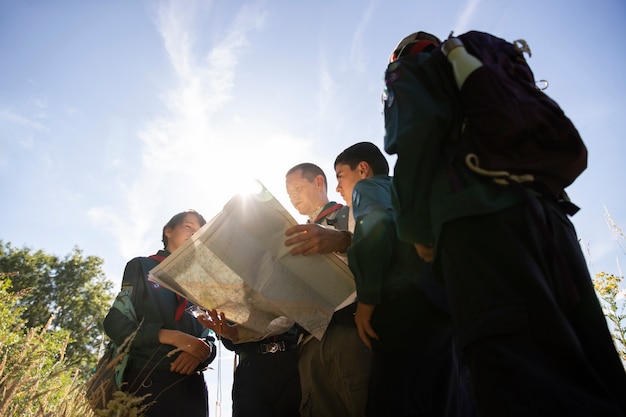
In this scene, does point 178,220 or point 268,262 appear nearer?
point 268,262

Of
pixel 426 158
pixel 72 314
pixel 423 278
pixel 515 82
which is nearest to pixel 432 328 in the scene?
pixel 423 278

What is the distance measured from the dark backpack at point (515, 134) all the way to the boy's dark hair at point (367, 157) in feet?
3.91

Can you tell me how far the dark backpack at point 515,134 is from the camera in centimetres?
120

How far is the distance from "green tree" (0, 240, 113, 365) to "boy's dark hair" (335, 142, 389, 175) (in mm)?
28304

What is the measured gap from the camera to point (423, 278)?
1522 mm

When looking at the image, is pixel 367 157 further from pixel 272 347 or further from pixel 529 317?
pixel 529 317

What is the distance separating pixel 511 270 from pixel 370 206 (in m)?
0.89

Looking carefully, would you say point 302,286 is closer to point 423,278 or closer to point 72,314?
point 423,278

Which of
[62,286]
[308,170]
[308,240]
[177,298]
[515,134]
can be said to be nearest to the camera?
[515,134]

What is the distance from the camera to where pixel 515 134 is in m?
1.20

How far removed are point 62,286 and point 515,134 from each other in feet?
107

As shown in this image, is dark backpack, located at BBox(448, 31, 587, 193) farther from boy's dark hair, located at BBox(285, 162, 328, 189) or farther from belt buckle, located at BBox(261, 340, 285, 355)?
boy's dark hair, located at BBox(285, 162, 328, 189)

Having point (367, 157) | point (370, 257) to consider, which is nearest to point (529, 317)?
point (370, 257)

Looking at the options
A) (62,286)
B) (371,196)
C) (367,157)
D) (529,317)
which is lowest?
(529,317)
